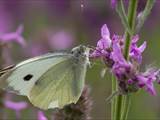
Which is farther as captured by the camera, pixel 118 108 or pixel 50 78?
pixel 50 78

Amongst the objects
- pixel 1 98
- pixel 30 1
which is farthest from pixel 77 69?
pixel 30 1

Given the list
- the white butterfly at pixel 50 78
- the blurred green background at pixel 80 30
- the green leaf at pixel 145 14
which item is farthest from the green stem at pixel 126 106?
the blurred green background at pixel 80 30

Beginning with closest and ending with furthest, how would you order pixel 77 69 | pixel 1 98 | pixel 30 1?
pixel 77 69, pixel 1 98, pixel 30 1

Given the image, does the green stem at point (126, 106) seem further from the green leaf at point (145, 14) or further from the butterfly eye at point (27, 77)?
the butterfly eye at point (27, 77)

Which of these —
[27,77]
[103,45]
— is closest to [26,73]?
[27,77]

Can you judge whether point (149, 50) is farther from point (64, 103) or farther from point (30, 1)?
point (64, 103)

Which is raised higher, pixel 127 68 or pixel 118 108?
pixel 127 68

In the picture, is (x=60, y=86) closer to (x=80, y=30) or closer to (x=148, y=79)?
(x=148, y=79)

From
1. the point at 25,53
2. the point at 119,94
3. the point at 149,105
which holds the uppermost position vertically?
the point at 25,53
